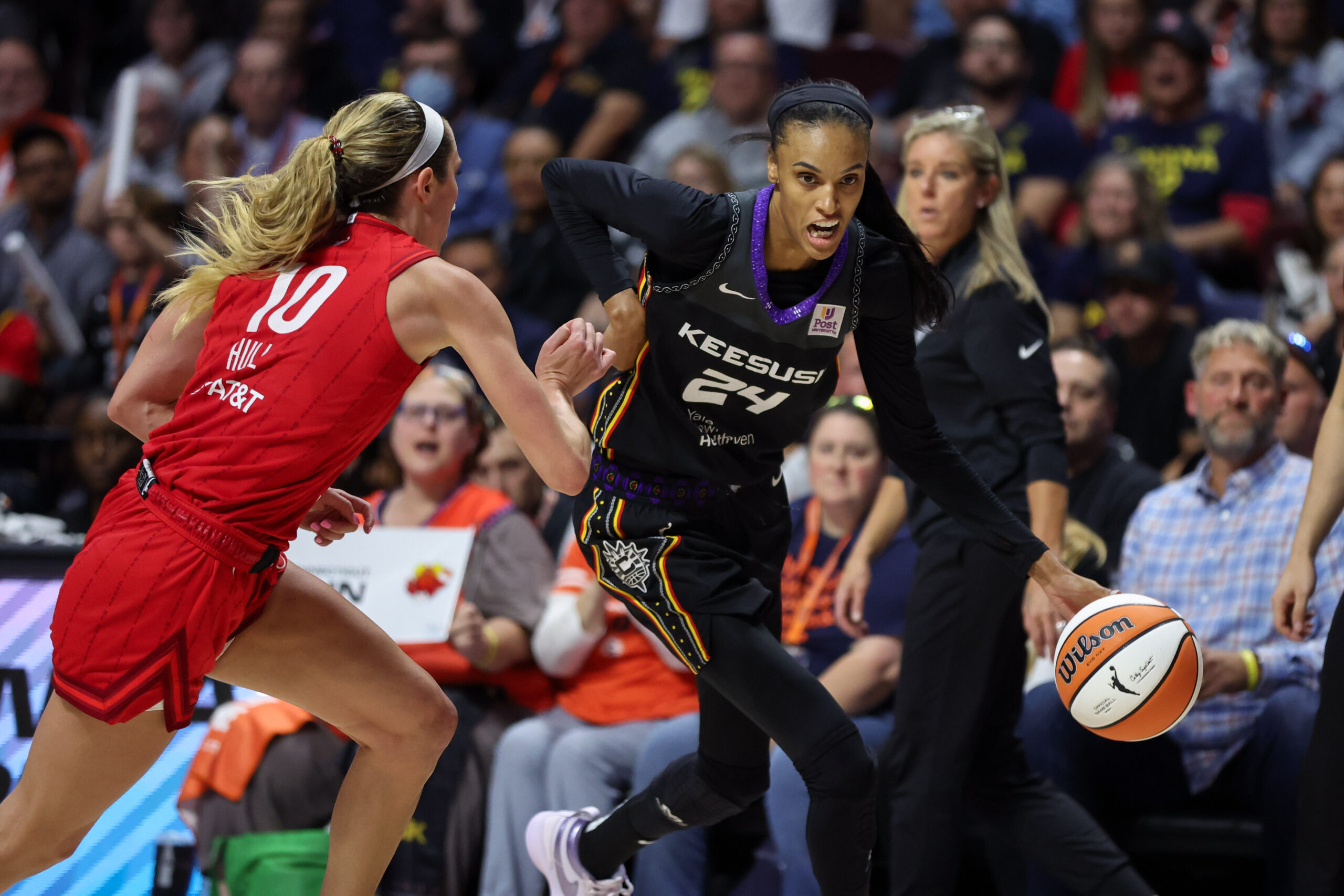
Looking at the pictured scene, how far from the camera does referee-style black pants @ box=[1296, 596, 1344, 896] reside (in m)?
3.12

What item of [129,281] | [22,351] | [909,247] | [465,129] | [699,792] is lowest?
[22,351]

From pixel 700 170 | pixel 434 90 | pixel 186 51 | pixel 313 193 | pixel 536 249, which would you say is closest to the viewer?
pixel 313 193

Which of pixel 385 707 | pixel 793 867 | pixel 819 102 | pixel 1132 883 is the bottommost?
pixel 793 867

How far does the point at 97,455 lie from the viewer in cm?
596

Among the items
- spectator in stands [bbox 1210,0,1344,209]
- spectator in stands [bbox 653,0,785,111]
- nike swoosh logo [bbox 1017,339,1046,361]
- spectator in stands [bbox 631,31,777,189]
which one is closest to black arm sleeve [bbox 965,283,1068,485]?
nike swoosh logo [bbox 1017,339,1046,361]

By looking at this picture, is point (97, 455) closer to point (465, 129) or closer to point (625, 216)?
point (465, 129)

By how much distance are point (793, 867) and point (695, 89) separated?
506 centimetres

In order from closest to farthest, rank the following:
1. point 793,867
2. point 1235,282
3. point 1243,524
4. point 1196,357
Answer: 1. point 793,867
2. point 1243,524
3. point 1196,357
4. point 1235,282

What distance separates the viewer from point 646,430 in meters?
3.21

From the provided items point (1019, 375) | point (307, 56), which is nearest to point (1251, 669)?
point (1019, 375)

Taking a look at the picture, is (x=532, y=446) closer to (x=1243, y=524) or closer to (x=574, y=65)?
(x=1243, y=524)

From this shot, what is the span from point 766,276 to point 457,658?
82.3 inches

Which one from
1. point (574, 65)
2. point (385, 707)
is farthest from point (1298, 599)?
point (574, 65)

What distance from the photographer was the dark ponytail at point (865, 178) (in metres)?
2.95
